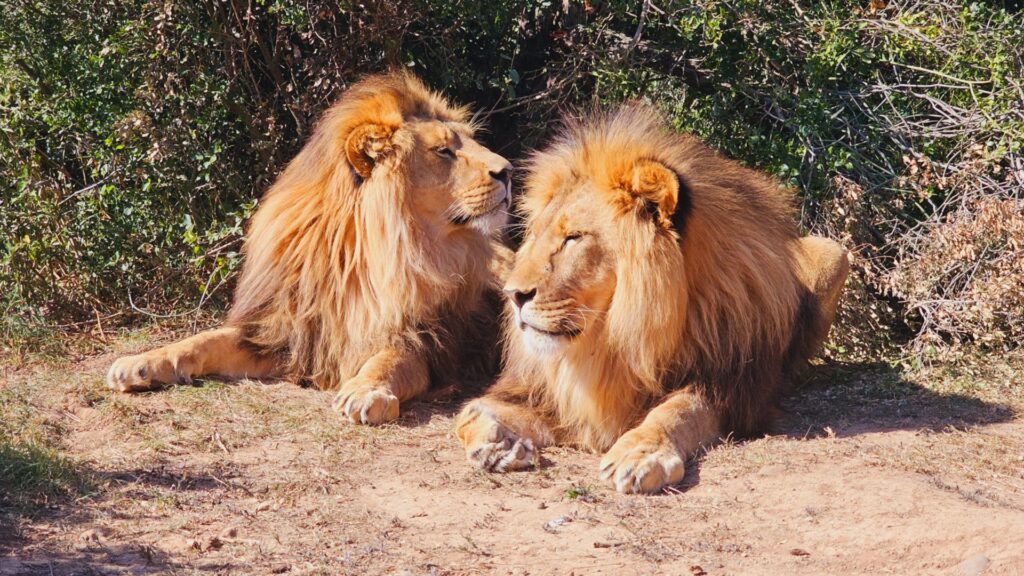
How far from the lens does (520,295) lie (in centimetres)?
381

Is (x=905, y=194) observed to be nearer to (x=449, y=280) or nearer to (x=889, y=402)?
(x=889, y=402)

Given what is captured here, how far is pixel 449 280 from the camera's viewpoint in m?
4.84

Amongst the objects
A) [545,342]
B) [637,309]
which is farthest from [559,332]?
[637,309]

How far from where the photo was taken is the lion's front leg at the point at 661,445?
11.7 feet

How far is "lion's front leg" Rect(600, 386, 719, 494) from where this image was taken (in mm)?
3561

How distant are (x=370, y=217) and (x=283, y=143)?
164cm

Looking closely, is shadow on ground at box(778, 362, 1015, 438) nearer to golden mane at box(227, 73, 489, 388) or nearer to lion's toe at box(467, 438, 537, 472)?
lion's toe at box(467, 438, 537, 472)

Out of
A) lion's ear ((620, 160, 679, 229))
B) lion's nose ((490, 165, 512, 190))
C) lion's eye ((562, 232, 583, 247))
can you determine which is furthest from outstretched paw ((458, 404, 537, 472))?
lion's nose ((490, 165, 512, 190))

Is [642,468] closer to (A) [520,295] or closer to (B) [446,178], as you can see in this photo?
(A) [520,295]

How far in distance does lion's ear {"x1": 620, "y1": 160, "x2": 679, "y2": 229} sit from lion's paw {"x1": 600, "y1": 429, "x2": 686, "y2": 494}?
71cm

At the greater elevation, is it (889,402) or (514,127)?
(514,127)

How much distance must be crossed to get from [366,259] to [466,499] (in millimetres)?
1485

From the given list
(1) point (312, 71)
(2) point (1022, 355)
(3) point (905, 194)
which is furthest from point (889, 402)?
(1) point (312, 71)

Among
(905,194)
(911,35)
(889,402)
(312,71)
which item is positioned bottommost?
(889,402)
